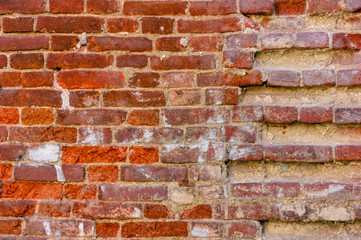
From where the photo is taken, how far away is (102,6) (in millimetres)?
1477

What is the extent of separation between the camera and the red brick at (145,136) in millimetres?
1467

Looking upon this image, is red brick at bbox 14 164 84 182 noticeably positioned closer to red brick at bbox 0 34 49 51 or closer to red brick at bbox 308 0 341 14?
red brick at bbox 0 34 49 51

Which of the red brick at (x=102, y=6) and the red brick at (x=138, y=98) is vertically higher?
the red brick at (x=102, y=6)

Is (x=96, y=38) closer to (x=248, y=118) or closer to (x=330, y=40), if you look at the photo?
(x=248, y=118)

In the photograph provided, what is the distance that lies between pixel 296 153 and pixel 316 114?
204 mm

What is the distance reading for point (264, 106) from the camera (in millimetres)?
1456

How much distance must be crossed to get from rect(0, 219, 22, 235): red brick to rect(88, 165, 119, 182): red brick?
Result: 412 millimetres

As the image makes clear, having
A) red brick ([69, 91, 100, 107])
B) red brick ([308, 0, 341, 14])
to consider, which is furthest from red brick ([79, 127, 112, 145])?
red brick ([308, 0, 341, 14])

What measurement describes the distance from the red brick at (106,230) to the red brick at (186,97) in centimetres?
65

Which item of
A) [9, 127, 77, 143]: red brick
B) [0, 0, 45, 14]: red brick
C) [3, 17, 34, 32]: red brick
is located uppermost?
[0, 0, 45, 14]: red brick

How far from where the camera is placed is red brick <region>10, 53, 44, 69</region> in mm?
1488

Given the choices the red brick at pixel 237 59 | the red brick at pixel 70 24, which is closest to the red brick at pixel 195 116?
the red brick at pixel 237 59

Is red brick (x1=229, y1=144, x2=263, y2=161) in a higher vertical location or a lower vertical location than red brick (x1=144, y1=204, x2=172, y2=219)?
higher

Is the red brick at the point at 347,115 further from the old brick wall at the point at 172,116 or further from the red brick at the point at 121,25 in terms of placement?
the red brick at the point at 121,25
